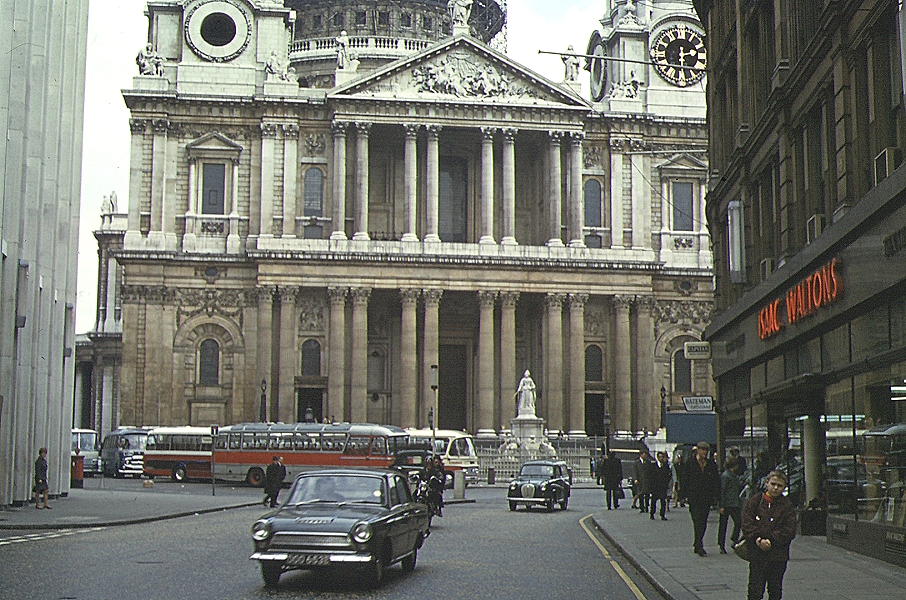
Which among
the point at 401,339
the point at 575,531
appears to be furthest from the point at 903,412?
the point at 401,339

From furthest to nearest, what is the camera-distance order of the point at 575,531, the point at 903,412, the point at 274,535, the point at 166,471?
1. the point at 166,471
2. the point at 575,531
3. the point at 903,412
4. the point at 274,535

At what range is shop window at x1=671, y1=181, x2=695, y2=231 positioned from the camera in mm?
80062

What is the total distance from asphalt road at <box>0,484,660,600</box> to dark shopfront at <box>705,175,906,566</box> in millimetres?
3994

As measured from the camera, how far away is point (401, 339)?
7612cm

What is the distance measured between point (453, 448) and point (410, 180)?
59.6 feet

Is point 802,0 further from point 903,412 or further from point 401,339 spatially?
point 401,339

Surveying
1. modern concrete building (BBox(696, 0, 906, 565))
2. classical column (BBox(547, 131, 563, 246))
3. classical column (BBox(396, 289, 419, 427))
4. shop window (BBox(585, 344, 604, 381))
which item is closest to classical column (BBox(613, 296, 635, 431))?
shop window (BBox(585, 344, 604, 381))

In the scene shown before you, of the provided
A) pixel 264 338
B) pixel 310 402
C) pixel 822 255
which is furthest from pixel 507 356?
A: pixel 822 255

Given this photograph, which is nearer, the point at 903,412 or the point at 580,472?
the point at 903,412

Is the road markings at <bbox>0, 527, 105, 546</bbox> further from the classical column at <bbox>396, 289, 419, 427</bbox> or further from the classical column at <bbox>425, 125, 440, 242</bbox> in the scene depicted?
the classical column at <bbox>425, 125, 440, 242</bbox>

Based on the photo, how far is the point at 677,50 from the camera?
8294 centimetres

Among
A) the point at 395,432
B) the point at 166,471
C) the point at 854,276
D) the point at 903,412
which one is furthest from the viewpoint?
the point at 166,471

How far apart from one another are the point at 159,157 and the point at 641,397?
1199 inches

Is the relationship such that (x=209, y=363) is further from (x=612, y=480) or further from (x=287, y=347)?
(x=612, y=480)
